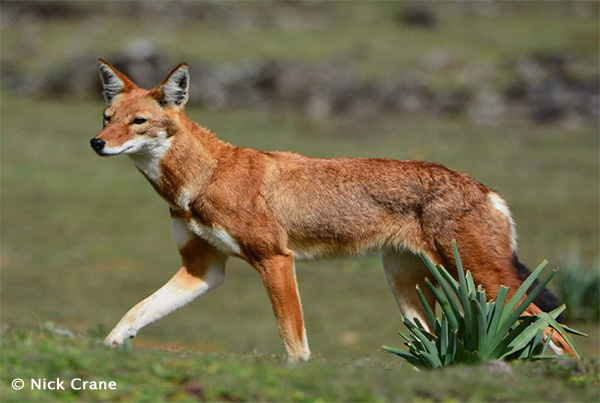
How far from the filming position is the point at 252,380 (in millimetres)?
5543

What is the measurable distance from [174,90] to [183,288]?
5.24 feet

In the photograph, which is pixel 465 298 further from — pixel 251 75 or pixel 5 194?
pixel 251 75

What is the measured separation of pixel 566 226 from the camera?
1938cm

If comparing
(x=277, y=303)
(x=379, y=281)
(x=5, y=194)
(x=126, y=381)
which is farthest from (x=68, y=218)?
(x=126, y=381)

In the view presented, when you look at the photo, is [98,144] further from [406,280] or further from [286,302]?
[406,280]

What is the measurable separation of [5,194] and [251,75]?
11074 millimetres

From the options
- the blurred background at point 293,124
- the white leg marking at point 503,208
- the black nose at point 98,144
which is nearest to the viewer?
the black nose at point 98,144

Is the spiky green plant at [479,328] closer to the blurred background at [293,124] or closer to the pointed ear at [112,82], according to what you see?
the pointed ear at [112,82]

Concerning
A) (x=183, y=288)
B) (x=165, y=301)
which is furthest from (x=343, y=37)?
(x=165, y=301)

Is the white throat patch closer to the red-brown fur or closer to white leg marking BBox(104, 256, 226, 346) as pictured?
the red-brown fur

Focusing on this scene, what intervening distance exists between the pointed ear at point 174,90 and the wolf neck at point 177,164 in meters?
0.20

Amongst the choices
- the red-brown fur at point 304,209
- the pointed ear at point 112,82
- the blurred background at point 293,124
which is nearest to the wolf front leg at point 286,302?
the red-brown fur at point 304,209

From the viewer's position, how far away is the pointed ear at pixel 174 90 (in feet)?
24.8

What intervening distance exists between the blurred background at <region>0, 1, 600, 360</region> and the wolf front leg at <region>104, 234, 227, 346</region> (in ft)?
14.6
